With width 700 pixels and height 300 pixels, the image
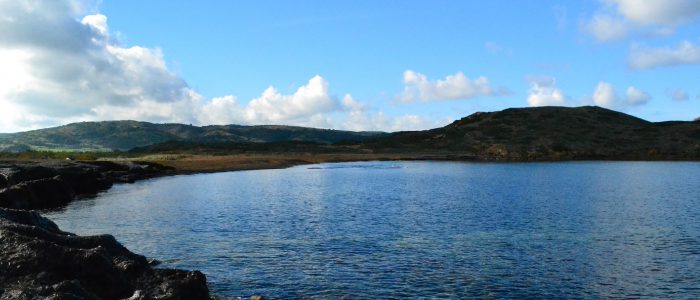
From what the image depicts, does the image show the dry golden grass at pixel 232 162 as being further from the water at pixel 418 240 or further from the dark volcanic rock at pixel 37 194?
the water at pixel 418 240

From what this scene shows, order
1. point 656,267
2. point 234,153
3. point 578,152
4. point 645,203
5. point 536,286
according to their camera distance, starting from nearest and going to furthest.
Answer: point 536,286 < point 656,267 < point 645,203 < point 578,152 < point 234,153

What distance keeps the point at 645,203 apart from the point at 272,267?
1761 inches

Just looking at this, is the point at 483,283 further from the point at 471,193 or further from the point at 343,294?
the point at 471,193

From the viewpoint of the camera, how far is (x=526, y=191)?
72.1 m

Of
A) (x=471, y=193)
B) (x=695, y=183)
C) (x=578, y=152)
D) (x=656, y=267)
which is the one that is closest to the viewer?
(x=656, y=267)

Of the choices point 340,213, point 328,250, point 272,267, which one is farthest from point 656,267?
point 340,213

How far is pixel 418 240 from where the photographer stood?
37.1m

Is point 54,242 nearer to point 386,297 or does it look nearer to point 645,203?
point 386,297

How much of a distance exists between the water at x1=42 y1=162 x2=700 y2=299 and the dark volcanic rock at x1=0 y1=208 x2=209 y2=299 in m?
3.42

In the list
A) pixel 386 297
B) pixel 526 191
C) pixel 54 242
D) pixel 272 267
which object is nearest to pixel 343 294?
pixel 386 297

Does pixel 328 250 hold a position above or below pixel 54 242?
below

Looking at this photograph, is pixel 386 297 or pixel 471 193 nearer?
pixel 386 297

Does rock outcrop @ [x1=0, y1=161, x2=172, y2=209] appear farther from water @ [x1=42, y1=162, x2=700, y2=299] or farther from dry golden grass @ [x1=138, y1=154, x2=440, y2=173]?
dry golden grass @ [x1=138, y1=154, x2=440, y2=173]

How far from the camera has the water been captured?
85.7ft
